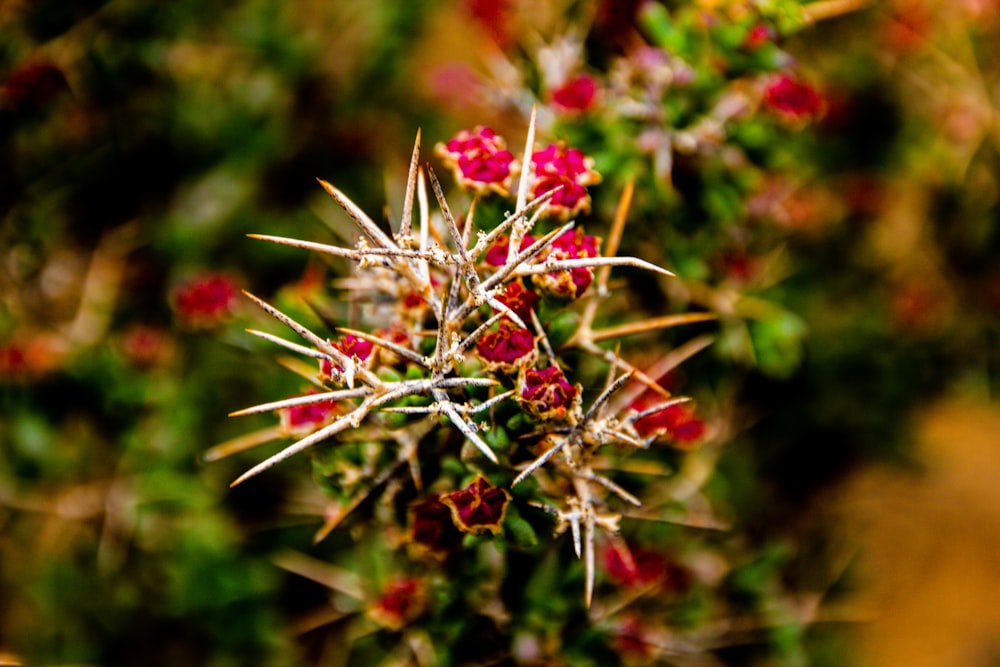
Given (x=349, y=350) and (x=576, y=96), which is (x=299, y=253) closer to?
(x=576, y=96)

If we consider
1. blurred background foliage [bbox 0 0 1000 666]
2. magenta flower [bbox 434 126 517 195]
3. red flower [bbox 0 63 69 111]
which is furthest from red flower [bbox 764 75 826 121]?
red flower [bbox 0 63 69 111]

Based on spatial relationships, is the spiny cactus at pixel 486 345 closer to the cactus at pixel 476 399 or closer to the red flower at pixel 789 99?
the cactus at pixel 476 399

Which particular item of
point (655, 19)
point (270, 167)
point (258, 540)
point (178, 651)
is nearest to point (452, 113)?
point (270, 167)

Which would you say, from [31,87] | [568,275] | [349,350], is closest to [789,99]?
[568,275]

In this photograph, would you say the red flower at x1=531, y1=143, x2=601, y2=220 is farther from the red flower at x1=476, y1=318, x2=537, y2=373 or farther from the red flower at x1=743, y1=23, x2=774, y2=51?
the red flower at x1=743, y1=23, x2=774, y2=51

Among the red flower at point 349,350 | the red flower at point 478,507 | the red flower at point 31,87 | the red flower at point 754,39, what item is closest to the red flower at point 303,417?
the red flower at point 349,350

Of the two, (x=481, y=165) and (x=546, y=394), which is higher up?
(x=481, y=165)
